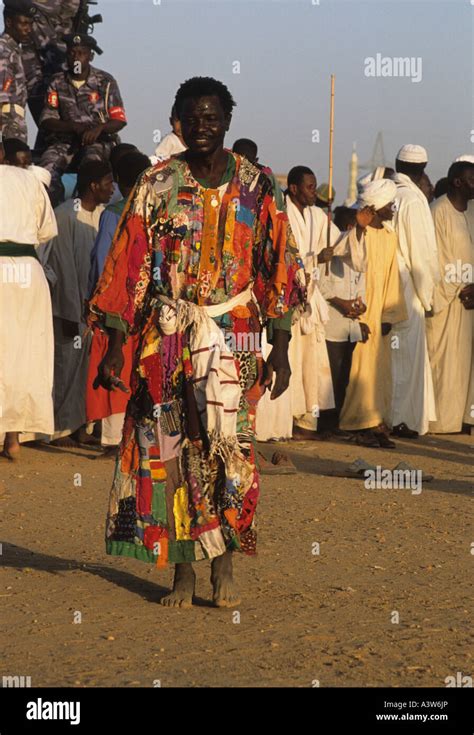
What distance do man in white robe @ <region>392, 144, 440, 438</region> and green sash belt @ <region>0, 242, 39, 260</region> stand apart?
3.62 meters

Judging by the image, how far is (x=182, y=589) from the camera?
609 cm

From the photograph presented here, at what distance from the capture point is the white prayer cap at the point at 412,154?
13.3 meters

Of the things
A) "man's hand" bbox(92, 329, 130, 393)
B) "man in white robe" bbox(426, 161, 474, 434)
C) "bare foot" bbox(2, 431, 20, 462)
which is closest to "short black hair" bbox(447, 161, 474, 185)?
"man in white robe" bbox(426, 161, 474, 434)

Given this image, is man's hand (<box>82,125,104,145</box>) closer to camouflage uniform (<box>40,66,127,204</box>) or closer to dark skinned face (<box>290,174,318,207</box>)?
camouflage uniform (<box>40,66,127,204</box>)

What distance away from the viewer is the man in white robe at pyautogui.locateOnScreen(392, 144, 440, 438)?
1260 centimetres

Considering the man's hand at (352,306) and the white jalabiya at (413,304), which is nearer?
the man's hand at (352,306)

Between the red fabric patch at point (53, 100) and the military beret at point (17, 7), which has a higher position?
the military beret at point (17, 7)

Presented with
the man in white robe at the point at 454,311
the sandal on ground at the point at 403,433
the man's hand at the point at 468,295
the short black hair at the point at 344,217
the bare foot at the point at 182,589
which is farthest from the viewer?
the short black hair at the point at 344,217

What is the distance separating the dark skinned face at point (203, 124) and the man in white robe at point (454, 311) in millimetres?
7191

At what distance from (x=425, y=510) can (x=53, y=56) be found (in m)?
6.37

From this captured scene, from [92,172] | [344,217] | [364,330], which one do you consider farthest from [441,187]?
[92,172]

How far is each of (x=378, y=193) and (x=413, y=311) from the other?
1.32m

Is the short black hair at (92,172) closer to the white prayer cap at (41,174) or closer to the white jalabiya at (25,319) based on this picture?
the white prayer cap at (41,174)

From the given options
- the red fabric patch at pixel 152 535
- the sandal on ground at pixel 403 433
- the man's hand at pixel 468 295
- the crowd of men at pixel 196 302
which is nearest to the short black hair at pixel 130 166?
the crowd of men at pixel 196 302
